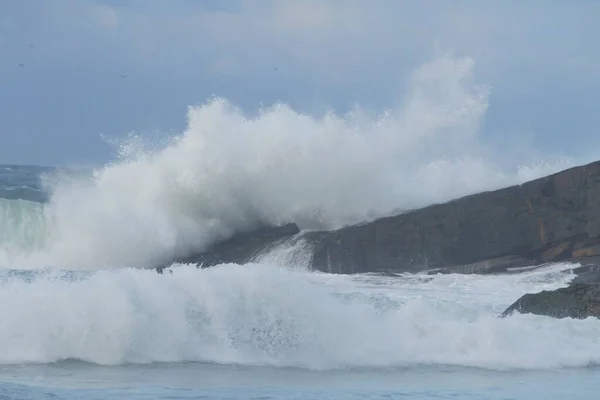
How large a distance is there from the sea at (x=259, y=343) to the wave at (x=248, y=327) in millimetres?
15

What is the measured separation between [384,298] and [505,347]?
96.3 inches

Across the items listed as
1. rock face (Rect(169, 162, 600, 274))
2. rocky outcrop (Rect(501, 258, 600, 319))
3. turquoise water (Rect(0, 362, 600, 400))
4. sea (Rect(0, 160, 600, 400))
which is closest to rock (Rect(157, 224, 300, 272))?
rock face (Rect(169, 162, 600, 274))

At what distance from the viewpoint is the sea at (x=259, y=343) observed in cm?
1002

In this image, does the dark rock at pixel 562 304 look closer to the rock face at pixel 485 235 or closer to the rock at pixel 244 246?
the rock face at pixel 485 235

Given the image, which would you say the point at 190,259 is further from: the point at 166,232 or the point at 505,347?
the point at 505,347

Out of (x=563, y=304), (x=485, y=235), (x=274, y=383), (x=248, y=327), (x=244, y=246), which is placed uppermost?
(x=244, y=246)

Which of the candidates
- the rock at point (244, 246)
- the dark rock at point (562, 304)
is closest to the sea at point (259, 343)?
the dark rock at point (562, 304)

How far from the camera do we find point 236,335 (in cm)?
1181

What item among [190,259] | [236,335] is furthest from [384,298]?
[190,259]

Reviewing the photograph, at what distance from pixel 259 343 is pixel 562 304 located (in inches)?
179

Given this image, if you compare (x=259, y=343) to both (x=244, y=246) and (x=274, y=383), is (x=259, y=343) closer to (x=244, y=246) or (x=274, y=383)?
(x=274, y=383)

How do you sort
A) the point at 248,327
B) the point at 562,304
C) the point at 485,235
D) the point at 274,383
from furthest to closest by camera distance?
the point at 485,235
the point at 562,304
the point at 248,327
the point at 274,383

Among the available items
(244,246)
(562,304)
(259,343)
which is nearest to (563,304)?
(562,304)

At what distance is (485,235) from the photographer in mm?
20062
